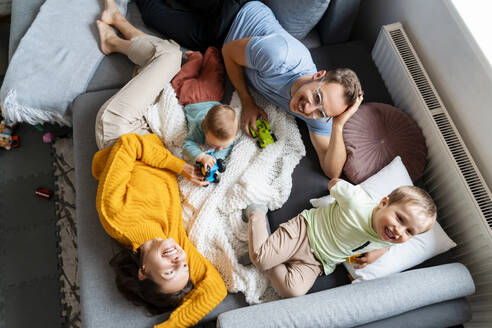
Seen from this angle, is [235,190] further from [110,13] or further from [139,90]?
[110,13]

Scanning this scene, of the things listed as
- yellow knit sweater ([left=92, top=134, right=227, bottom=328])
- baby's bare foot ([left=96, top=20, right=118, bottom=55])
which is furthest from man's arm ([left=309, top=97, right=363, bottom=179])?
baby's bare foot ([left=96, top=20, right=118, bottom=55])

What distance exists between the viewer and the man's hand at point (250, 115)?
1525 millimetres

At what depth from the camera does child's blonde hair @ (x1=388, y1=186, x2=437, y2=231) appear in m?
1.11

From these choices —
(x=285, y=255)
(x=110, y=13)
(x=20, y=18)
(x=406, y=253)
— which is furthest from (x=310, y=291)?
(x=20, y=18)

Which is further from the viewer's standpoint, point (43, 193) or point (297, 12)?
point (43, 193)

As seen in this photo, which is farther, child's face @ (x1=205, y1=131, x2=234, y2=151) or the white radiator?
child's face @ (x1=205, y1=131, x2=234, y2=151)

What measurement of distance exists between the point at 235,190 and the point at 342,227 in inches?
17.7

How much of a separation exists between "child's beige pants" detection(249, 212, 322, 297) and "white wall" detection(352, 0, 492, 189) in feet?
2.49

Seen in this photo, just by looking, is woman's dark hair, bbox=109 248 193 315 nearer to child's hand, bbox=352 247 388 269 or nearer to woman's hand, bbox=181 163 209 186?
woman's hand, bbox=181 163 209 186

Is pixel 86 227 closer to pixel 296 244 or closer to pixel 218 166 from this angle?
pixel 218 166

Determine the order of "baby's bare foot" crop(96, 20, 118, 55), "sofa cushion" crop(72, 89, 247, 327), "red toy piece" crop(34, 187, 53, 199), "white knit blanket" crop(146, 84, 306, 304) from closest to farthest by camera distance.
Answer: "sofa cushion" crop(72, 89, 247, 327) → "white knit blanket" crop(146, 84, 306, 304) → "baby's bare foot" crop(96, 20, 118, 55) → "red toy piece" crop(34, 187, 53, 199)

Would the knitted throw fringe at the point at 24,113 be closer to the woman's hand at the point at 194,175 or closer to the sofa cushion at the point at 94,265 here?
the sofa cushion at the point at 94,265

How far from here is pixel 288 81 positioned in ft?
4.66

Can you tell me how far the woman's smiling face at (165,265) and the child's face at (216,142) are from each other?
441 mm
